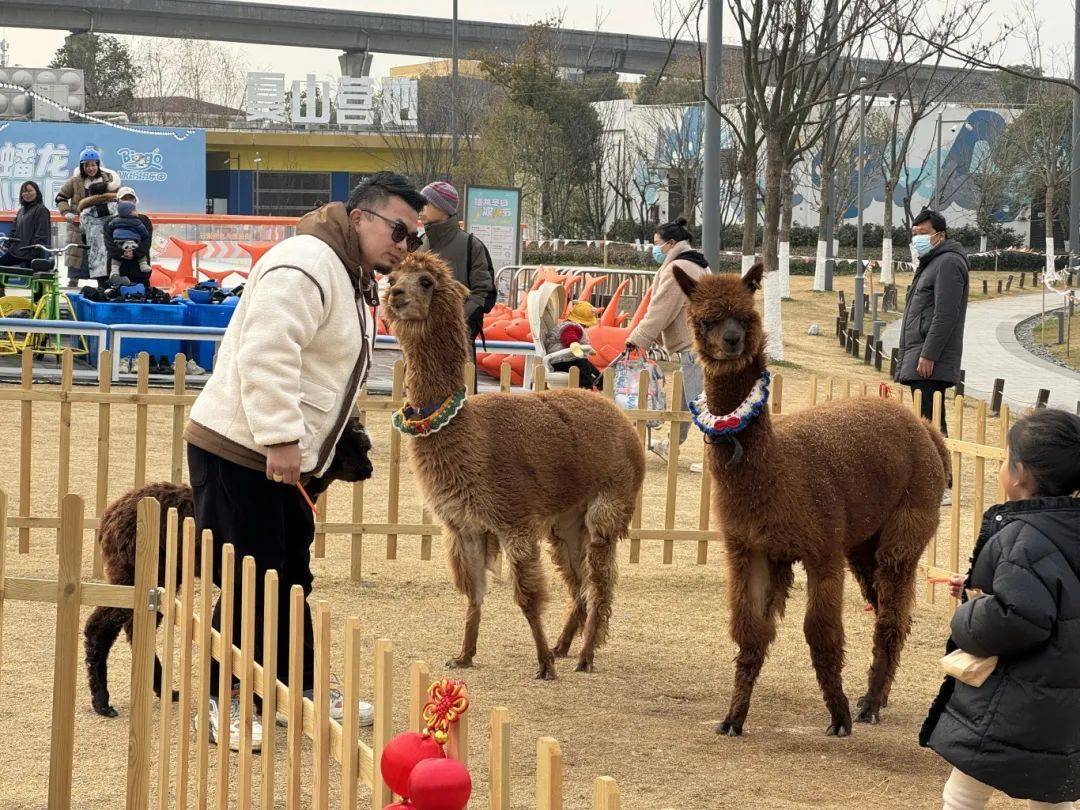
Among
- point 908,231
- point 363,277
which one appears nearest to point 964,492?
point 363,277

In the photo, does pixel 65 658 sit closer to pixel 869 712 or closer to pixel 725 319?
pixel 725 319

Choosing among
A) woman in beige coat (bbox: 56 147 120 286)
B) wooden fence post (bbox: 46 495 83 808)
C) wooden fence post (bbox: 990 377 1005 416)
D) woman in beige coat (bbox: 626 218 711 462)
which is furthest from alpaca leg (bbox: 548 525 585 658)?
woman in beige coat (bbox: 56 147 120 286)

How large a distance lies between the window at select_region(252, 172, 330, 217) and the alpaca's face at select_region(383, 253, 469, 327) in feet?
175

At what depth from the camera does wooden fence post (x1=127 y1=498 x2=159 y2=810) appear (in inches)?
156

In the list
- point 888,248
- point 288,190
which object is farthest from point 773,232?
point 288,190

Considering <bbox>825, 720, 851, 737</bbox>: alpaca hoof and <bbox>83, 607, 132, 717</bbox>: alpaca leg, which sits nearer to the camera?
<bbox>83, 607, 132, 717</bbox>: alpaca leg

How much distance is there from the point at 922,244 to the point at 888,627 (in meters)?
4.85

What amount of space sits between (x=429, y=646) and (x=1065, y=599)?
367 centimetres

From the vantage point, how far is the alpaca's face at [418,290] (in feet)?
19.0

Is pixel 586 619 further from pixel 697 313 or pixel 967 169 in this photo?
pixel 967 169

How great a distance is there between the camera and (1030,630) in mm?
3547

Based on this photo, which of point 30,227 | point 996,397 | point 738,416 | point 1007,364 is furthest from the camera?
point 1007,364

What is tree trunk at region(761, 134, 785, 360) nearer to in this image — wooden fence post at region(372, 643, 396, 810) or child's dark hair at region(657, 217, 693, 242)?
child's dark hair at region(657, 217, 693, 242)

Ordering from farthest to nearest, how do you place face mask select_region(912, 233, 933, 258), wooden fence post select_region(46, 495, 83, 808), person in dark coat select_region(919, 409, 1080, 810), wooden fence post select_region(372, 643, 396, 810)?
face mask select_region(912, 233, 933, 258)
wooden fence post select_region(46, 495, 83, 808)
person in dark coat select_region(919, 409, 1080, 810)
wooden fence post select_region(372, 643, 396, 810)
